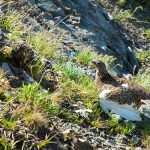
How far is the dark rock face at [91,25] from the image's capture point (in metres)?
12.0

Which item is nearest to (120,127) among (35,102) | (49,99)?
(49,99)

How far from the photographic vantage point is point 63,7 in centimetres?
1289

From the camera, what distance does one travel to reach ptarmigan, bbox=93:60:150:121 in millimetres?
6988

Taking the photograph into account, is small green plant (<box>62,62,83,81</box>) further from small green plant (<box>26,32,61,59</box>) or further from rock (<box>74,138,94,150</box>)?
rock (<box>74,138,94,150</box>)

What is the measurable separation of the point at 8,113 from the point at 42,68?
1.94 m

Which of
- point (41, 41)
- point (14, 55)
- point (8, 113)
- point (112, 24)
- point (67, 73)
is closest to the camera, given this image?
point (8, 113)

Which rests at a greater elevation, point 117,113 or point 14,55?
point 14,55

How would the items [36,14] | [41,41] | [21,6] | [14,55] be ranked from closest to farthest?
[14,55], [41,41], [21,6], [36,14]

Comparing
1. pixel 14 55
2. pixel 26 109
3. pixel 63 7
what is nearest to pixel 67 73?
pixel 14 55

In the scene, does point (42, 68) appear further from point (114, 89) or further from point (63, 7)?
point (63, 7)

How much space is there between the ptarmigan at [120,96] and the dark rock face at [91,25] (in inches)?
143

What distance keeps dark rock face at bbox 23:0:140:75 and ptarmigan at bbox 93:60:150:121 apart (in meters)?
3.62

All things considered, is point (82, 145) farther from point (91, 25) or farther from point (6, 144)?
point (91, 25)

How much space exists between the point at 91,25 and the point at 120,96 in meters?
6.37
